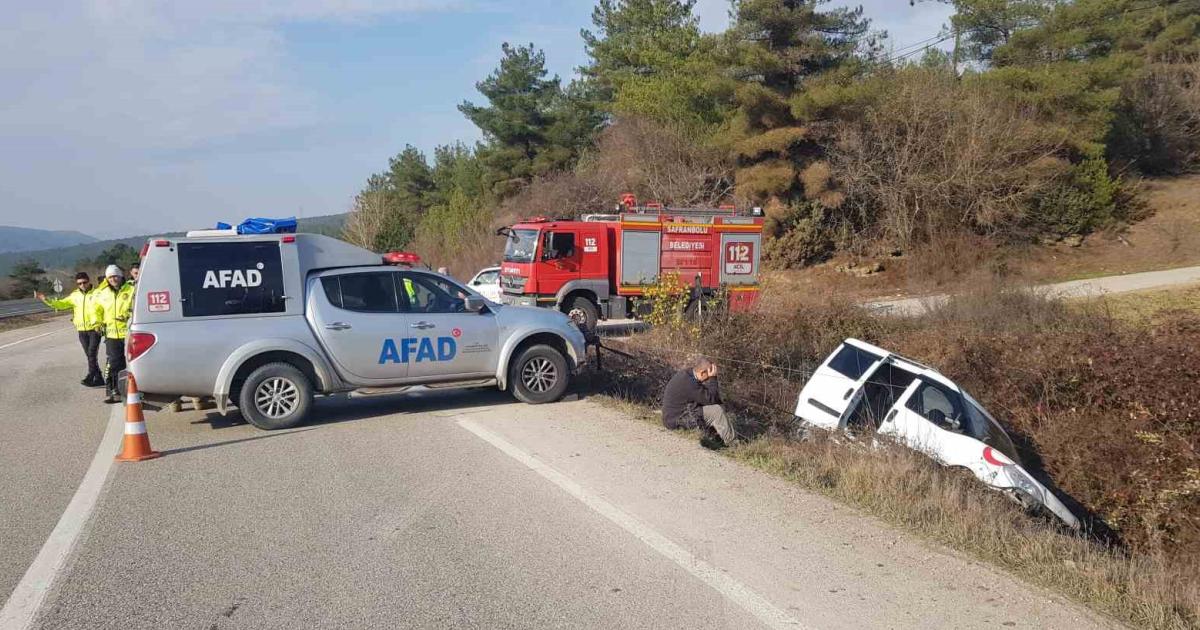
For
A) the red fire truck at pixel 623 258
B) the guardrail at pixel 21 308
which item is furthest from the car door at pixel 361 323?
the guardrail at pixel 21 308

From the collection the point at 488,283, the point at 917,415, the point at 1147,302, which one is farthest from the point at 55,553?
the point at 1147,302

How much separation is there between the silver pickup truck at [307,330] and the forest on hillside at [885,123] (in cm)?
2322

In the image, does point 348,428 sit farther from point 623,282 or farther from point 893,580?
point 623,282

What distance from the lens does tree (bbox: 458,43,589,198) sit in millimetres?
45281

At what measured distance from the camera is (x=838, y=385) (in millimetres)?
10469

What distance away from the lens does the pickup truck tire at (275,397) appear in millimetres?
8867

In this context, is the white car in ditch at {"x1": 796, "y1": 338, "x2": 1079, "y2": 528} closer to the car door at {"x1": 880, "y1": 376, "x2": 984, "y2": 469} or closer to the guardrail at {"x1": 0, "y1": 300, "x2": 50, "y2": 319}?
the car door at {"x1": 880, "y1": 376, "x2": 984, "y2": 469}

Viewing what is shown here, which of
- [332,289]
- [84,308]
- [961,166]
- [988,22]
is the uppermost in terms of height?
[988,22]

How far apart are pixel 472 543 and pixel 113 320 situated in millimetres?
8406

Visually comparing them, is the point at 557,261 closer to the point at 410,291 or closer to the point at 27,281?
the point at 410,291

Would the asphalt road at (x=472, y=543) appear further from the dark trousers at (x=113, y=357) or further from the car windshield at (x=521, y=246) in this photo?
the car windshield at (x=521, y=246)

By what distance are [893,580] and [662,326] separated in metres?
10.6

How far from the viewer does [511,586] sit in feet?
15.7

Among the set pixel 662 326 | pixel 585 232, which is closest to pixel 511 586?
pixel 662 326
